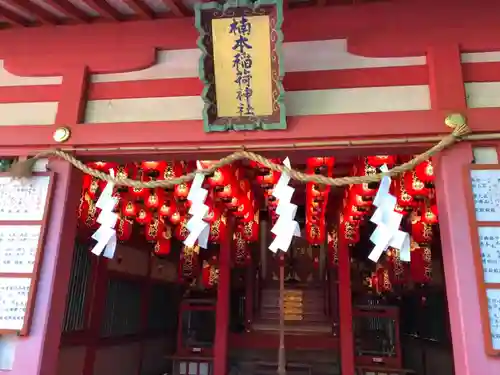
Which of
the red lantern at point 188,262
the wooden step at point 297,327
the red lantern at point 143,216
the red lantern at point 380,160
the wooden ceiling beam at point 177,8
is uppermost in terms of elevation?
the wooden ceiling beam at point 177,8

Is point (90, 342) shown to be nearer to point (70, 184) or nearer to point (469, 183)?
point (70, 184)

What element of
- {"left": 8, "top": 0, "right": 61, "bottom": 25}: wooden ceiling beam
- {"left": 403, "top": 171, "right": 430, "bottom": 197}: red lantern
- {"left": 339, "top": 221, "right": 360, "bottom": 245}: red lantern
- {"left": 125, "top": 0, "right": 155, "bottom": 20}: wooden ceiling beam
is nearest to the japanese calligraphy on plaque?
{"left": 403, "top": 171, "right": 430, "bottom": 197}: red lantern

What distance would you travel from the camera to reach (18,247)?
3.21 meters

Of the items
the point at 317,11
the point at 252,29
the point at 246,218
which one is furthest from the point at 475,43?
the point at 246,218

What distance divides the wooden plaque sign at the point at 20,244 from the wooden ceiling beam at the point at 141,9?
4.76 feet

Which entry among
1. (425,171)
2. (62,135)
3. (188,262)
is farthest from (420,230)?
(188,262)

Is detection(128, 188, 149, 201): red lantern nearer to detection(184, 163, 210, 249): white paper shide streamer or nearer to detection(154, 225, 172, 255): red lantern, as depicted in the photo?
detection(154, 225, 172, 255): red lantern

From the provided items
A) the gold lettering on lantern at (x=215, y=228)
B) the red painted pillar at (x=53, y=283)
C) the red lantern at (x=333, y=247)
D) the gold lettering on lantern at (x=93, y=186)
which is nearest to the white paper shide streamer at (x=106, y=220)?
the red painted pillar at (x=53, y=283)

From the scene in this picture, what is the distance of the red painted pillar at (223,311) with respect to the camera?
7207 mm

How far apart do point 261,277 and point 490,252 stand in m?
10.0

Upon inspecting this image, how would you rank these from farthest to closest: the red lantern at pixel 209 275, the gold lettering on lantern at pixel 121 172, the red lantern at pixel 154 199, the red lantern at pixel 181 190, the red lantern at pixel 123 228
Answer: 1. the red lantern at pixel 209 275
2. the red lantern at pixel 123 228
3. the red lantern at pixel 154 199
4. the red lantern at pixel 181 190
5. the gold lettering on lantern at pixel 121 172

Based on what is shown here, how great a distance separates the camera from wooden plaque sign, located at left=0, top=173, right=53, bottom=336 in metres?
3.07

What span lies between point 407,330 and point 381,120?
9840 millimetres

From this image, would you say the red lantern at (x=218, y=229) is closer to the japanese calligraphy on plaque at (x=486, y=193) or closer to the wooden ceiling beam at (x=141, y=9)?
Answer: the wooden ceiling beam at (x=141, y=9)
